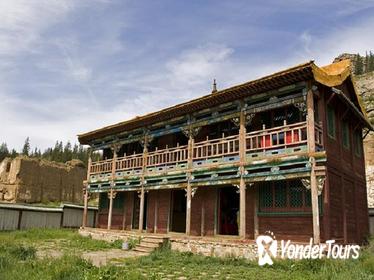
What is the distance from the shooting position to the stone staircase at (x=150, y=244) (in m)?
15.3

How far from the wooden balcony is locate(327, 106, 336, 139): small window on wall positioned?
1.58 meters

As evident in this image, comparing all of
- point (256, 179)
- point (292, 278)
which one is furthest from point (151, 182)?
point (292, 278)

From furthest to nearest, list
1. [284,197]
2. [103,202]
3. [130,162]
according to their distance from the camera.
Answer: [103,202] < [130,162] < [284,197]

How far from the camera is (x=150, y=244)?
15.5 metres

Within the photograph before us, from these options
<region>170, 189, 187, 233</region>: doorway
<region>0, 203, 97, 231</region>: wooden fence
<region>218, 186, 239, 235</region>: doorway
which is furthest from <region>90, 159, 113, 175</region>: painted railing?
<region>218, 186, 239, 235</region>: doorway

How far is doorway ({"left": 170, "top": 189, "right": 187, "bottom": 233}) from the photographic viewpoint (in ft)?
61.8

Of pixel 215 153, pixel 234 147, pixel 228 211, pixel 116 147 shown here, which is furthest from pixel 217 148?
pixel 116 147

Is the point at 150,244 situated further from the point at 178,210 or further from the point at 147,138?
the point at 147,138

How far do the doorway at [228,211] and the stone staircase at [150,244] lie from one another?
264 centimetres

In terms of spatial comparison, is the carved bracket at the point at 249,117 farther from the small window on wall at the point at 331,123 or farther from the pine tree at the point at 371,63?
the pine tree at the point at 371,63

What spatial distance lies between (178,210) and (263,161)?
24.7ft

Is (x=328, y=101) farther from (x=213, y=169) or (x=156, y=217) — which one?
(x=156, y=217)

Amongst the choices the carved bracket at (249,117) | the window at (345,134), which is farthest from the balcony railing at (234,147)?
the window at (345,134)

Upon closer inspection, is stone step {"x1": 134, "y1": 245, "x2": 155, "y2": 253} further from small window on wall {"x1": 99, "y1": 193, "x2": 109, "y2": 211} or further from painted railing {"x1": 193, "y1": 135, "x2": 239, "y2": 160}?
small window on wall {"x1": 99, "y1": 193, "x2": 109, "y2": 211}
